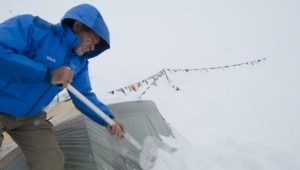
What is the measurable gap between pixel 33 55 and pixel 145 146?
1.99 m

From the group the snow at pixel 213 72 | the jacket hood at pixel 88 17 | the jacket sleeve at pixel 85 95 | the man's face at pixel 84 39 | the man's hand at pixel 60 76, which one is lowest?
the snow at pixel 213 72

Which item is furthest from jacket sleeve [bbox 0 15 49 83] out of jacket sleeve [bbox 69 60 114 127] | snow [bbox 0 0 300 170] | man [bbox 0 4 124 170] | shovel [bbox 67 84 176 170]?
snow [bbox 0 0 300 170]

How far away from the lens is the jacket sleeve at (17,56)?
262 cm

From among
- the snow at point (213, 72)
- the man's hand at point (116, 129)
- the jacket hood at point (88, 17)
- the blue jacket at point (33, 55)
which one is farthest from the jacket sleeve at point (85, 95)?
the snow at point (213, 72)

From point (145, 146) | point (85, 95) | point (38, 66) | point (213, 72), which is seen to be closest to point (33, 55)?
point (38, 66)

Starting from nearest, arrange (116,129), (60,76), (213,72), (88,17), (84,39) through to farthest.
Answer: (60,76), (88,17), (84,39), (116,129), (213,72)

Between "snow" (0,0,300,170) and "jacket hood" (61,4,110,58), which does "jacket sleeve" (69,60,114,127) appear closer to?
"jacket hood" (61,4,110,58)

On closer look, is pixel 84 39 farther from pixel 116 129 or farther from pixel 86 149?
pixel 86 149

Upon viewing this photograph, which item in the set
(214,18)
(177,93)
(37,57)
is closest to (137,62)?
(177,93)

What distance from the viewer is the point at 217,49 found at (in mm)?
20703

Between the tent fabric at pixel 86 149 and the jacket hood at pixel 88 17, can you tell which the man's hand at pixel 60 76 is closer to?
the jacket hood at pixel 88 17

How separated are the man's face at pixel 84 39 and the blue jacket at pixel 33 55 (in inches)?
3.0

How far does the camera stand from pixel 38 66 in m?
2.73

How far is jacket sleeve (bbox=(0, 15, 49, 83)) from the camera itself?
2.62 metres
